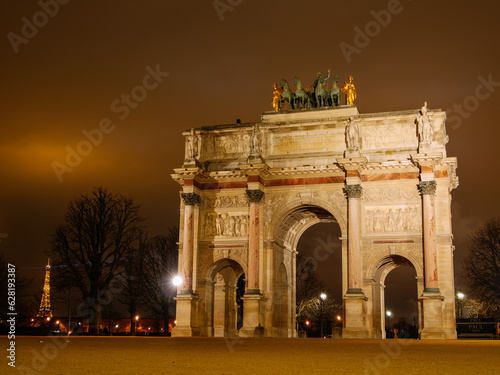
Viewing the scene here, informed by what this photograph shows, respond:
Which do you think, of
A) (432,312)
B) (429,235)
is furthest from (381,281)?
(432,312)

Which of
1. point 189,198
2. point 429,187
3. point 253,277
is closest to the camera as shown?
point 429,187

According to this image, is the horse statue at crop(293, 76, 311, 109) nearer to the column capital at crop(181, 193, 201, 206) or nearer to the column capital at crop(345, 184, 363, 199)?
the column capital at crop(345, 184, 363, 199)

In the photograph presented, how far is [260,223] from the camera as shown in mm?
36500

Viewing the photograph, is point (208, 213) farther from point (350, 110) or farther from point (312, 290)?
point (312, 290)

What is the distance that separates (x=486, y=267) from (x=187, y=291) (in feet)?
91.6

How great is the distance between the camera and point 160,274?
58719 millimetres

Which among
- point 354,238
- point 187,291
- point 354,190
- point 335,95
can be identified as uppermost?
point 335,95

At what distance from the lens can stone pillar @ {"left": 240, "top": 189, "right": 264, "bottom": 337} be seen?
34.7 metres

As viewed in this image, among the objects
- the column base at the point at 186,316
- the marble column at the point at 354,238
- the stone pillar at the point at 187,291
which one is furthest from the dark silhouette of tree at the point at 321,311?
the marble column at the point at 354,238

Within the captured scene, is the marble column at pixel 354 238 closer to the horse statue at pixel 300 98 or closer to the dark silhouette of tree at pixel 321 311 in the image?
the horse statue at pixel 300 98

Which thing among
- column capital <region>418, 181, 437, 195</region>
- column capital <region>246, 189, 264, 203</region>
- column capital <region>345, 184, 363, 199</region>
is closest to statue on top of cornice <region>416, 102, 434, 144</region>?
column capital <region>418, 181, 437, 195</region>

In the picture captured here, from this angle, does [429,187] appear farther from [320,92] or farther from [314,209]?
[320,92]

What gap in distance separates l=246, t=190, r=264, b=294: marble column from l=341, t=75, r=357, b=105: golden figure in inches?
292

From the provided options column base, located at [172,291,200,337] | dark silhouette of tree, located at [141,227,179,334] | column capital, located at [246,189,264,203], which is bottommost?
column base, located at [172,291,200,337]
